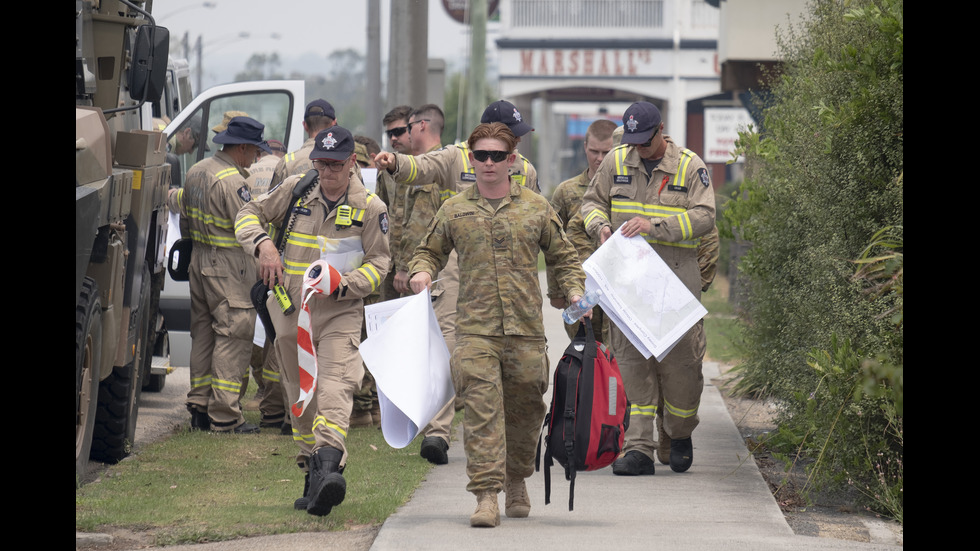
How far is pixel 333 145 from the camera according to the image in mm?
6453

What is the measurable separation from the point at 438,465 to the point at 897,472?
8.82ft

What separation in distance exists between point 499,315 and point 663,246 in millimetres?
1842

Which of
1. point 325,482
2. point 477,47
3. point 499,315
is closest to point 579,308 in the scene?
point 499,315

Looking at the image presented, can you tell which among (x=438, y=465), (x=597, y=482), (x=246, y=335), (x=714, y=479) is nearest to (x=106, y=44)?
(x=246, y=335)

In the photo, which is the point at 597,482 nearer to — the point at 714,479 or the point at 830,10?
the point at 714,479

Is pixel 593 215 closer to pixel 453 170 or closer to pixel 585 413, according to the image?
pixel 453 170

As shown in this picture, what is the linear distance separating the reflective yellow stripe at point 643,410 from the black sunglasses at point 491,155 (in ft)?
6.92

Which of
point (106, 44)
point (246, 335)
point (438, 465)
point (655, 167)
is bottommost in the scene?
point (438, 465)

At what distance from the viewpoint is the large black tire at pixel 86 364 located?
21.0 feet

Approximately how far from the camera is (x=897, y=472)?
20.6 feet

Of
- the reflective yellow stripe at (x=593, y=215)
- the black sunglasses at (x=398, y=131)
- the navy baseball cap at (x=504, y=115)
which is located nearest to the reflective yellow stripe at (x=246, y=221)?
the navy baseball cap at (x=504, y=115)

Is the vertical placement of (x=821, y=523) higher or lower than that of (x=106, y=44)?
lower

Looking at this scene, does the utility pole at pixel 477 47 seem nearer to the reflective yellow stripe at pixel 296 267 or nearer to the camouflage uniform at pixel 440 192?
the camouflage uniform at pixel 440 192
